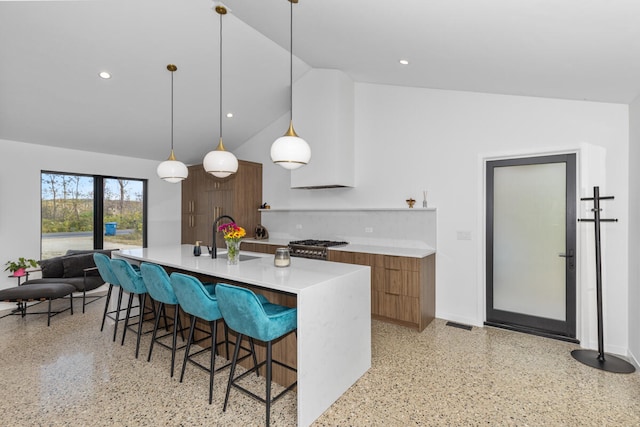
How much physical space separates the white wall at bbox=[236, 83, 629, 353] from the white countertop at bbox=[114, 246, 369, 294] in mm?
1889

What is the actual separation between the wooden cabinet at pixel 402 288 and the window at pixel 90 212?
4.39 meters

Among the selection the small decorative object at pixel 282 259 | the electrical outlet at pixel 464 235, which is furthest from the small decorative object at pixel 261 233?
the electrical outlet at pixel 464 235

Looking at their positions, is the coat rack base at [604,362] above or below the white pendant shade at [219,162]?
below

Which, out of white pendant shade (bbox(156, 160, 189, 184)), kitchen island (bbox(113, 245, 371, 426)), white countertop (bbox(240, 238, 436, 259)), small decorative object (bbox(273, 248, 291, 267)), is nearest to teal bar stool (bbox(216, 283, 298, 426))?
kitchen island (bbox(113, 245, 371, 426))

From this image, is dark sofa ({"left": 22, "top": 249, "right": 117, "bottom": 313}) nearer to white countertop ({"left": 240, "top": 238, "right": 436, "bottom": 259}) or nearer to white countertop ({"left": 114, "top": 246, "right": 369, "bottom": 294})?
white countertop ({"left": 114, "top": 246, "right": 369, "bottom": 294})

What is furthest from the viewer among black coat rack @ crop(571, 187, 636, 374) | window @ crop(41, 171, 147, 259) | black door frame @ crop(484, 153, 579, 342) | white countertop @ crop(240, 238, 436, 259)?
window @ crop(41, 171, 147, 259)

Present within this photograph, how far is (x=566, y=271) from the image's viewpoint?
336cm

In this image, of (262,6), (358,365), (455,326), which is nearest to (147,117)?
(262,6)

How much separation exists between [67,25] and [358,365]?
12.8 ft

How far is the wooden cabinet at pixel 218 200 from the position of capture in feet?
18.7

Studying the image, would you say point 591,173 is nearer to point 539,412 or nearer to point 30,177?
point 539,412

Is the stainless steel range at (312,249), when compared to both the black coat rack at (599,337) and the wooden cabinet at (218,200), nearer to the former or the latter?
the wooden cabinet at (218,200)

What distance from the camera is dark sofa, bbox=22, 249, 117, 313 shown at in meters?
4.38

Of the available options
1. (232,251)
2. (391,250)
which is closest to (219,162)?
(232,251)
